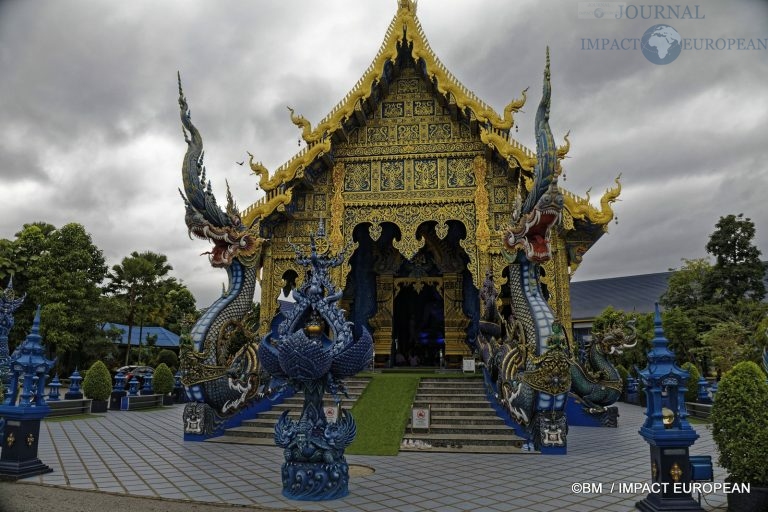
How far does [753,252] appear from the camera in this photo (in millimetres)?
20938

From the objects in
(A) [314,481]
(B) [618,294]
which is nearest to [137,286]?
(A) [314,481]

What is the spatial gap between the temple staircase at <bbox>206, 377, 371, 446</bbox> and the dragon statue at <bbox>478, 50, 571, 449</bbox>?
3169 mm

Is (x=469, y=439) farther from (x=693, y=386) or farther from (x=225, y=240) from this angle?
(x=693, y=386)

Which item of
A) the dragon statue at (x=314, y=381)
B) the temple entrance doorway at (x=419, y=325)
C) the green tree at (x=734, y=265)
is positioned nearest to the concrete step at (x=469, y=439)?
the dragon statue at (x=314, y=381)

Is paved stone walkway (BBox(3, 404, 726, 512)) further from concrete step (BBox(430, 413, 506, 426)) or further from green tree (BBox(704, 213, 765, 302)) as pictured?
green tree (BBox(704, 213, 765, 302))

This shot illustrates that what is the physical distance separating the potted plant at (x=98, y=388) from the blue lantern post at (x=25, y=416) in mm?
7198

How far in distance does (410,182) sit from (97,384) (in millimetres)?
9705

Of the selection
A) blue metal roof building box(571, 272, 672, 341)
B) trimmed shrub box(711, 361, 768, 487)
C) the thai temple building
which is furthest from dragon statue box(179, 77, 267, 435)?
blue metal roof building box(571, 272, 672, 341)

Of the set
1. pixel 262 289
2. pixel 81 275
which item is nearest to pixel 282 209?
pixel 262 289

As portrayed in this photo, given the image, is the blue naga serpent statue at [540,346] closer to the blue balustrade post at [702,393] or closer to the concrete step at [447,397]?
the concrete step at [447,397]

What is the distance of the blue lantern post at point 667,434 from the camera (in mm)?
4316

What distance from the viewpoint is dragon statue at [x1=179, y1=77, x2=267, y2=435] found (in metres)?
8.48

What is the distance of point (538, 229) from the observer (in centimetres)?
801

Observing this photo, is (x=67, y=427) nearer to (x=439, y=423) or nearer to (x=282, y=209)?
(x=282, y=209)
